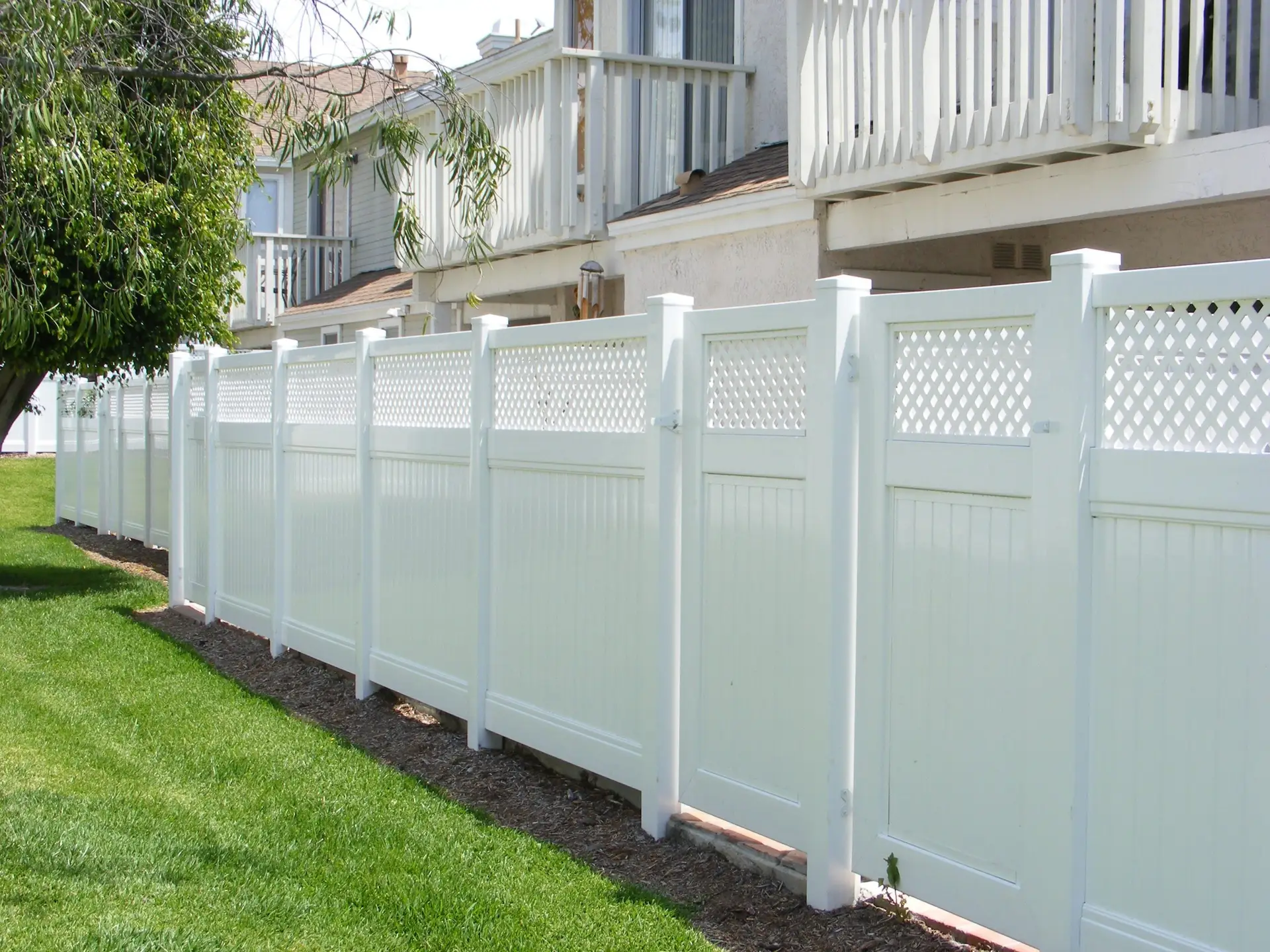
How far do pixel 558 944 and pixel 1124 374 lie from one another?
245cm

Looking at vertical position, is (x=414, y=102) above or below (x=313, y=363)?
above

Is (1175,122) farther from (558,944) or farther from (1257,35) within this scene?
(558,944)

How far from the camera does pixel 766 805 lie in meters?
4.96

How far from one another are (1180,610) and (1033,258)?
603 cm

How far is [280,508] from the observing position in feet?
30.7

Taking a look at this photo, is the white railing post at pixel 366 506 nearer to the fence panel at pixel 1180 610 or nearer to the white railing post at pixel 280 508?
the white railing post at pixel 280 508

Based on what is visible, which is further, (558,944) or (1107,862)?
(558,944)

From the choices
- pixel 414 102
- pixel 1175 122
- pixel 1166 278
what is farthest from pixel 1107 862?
pixel 414 102

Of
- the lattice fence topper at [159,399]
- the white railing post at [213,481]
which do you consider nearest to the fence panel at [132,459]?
the lattice fence topper at [159,399]

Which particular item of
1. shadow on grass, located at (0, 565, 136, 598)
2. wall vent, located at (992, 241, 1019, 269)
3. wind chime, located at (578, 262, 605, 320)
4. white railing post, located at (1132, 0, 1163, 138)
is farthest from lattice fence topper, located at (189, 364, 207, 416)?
white railing post, located at (1132, 0, 1163, 138)

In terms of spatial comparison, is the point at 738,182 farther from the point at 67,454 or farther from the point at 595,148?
the point at 67,454

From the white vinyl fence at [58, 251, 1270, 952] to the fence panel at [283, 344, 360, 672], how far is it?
1512 mm

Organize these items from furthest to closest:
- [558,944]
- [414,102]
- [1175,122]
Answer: [414,102] < [1175,122] < [558,944]

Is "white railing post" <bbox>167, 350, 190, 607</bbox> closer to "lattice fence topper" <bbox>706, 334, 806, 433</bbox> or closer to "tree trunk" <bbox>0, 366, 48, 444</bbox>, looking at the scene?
"tree trunk" <bbox>0, 366, 48, 444</bbox>
